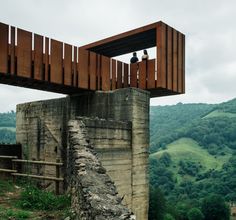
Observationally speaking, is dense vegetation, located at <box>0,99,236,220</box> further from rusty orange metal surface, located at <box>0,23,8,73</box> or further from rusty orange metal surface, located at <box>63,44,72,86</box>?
rusty orange metal surface, located at <box>0,23,8,73</box>

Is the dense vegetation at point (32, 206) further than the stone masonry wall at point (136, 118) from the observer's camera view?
No

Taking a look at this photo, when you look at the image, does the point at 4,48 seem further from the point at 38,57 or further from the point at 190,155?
the point at 190,155

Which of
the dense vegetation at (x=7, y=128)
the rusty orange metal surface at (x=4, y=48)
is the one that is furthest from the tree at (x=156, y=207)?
the dense vegetation at (x=7, y=128)

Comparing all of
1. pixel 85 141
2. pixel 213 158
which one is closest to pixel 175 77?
pixel 85 141

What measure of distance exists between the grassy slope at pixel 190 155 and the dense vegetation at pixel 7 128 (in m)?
64.1

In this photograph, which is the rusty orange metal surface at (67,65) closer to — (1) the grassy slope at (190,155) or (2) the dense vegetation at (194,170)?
(2) the dense vegetation at (194,170)

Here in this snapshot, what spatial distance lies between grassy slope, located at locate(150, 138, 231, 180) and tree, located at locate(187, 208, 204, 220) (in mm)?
64901

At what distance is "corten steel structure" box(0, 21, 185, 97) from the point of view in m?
10.7

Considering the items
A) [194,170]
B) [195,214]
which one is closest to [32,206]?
[195,214]

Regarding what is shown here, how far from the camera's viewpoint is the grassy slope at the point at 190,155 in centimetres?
14518

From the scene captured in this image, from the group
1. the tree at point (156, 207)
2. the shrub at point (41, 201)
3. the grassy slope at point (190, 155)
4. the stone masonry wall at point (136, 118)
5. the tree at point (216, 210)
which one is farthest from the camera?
the grassy slope at point (190, 155)

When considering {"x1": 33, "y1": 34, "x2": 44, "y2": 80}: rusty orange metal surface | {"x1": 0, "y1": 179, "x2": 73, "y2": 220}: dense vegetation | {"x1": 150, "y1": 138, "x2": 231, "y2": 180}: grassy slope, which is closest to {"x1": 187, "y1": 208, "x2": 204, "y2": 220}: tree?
{"x1": 0, "y1": 179, "x2": 73, "y2": 220}: dense vegetation

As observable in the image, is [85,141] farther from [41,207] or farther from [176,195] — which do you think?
[176,195]

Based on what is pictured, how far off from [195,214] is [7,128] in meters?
113
